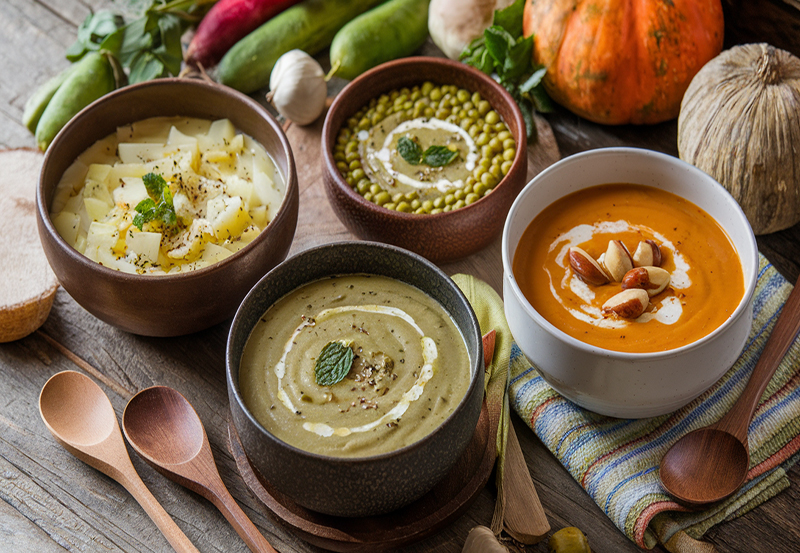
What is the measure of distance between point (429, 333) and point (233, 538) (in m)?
0.62

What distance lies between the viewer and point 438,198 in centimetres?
224

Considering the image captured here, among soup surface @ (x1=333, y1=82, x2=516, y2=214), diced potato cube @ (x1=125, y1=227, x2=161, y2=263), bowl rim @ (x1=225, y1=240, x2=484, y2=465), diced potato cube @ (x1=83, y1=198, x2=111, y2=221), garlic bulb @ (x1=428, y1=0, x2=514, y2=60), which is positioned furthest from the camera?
garlic bulb @ (x1=428, y1=0, x2=514, y2=60)

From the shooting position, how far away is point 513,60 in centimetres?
249

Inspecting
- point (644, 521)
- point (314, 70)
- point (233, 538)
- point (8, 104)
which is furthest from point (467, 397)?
point (8, 104)

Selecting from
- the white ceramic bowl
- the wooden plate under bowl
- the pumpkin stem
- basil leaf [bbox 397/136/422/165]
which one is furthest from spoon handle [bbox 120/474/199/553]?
the pumpkin stem

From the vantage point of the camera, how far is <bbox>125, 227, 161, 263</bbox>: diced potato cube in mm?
1965

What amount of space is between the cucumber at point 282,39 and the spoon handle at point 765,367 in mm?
1722

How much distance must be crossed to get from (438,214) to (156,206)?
0.72 metres

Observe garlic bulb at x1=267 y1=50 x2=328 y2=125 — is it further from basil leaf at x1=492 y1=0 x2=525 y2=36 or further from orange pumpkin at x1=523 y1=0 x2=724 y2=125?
orange pumpkin at x1=523 y1=0 x2=724 y2=125

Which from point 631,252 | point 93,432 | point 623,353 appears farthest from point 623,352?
point 93,432

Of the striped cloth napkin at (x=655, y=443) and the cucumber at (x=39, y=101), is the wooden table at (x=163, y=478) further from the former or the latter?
the cucumber at (x=39, y=101)

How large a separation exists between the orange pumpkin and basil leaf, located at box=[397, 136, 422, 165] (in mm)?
517

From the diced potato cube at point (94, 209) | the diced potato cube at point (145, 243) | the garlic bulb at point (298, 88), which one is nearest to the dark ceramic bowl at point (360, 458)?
the diced potato cube at point (145, 243)

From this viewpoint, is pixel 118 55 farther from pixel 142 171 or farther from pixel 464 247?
pixel 464 247
